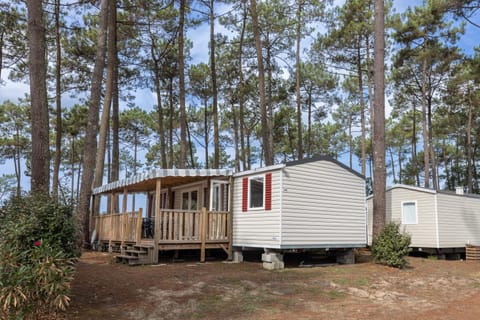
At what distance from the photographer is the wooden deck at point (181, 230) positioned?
34.4ft

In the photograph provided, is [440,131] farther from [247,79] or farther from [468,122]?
[247,79]

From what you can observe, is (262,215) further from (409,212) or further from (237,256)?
(409,212)

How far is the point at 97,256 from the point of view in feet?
39.7

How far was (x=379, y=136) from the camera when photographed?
1247 cm

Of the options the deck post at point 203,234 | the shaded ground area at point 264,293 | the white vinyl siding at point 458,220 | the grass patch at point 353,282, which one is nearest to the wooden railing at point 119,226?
the shaded ground area at point 264,293

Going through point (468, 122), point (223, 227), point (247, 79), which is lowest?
point (223, 227)

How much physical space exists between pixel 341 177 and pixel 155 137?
22.9 m

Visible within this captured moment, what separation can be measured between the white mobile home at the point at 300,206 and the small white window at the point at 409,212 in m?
4.20

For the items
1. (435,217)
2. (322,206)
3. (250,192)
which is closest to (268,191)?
(250,192)

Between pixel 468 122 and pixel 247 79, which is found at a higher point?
pixel 247 79

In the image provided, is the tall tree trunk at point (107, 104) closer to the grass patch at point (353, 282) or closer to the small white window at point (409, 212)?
the grass patch at point (353, 282)

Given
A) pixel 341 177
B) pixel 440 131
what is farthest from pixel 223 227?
pixel 440 131

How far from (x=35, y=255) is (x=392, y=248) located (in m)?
8.75

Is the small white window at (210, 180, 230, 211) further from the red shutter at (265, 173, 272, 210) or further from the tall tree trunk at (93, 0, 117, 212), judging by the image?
the tall tree trunk at (93, 0, 117, 212)
